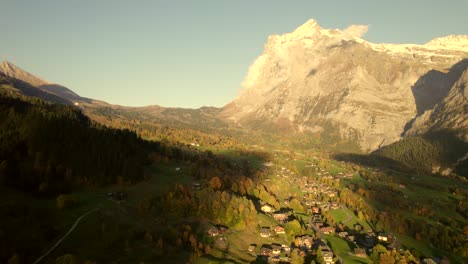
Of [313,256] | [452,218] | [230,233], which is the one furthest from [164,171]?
[452,218]

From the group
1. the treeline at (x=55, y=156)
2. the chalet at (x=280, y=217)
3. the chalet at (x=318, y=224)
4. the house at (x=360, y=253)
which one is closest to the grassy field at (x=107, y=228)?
the treeline at (x=55, y=156)

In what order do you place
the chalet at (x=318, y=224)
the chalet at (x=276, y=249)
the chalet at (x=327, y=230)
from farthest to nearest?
the chalet at (x=318, y=224) < the chalet at (x=327, y=230) < the chalet at (x=276, y=249)

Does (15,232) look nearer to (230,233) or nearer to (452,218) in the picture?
(230,233)

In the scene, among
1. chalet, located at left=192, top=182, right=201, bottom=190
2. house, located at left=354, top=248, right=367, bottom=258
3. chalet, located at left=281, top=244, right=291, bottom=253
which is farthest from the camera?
chalet, located at left=192, top=182, right=201, bottom=190

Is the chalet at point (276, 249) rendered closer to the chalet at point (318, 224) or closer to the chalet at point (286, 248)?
the chalet at point (286, 248)

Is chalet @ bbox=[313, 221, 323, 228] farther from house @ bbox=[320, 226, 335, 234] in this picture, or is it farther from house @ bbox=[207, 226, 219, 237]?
house @ bbox=[207, 226, 219, 237]

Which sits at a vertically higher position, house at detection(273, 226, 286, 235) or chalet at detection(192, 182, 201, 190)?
chalet at detection(192, 182, 201, 190)

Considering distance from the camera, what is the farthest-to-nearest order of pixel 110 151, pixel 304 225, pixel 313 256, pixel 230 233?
1. pixel 110 151
2. pixel 304 225
3. pixel 230 233
4. pixel 313 256

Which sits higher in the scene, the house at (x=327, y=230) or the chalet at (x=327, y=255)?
the house at (x=327, y=230)

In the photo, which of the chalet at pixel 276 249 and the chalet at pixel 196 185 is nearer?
the chalet at pixel 276 249

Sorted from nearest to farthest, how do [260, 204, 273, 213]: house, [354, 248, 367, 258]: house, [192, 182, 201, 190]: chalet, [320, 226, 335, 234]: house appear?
[354, 248, 367, 258]: house < [320, 226, 335, 234]: house < [192, 182, 201, 190]: chalet < [260, 204, 273, 213]: house

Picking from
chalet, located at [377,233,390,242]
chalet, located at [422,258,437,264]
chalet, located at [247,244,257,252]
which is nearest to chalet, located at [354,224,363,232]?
chalet, located at [377,233,390,242]
